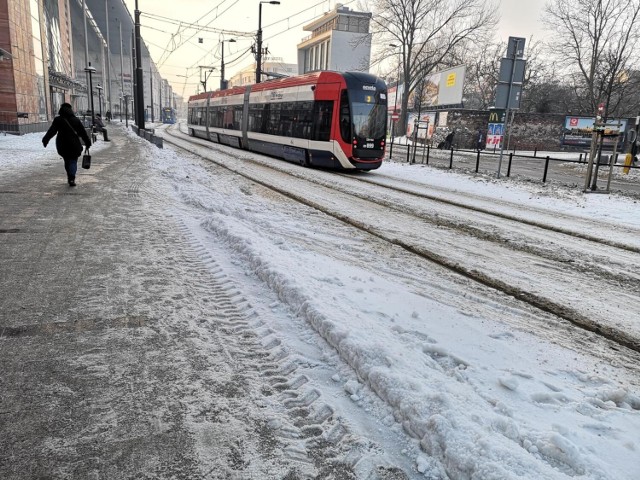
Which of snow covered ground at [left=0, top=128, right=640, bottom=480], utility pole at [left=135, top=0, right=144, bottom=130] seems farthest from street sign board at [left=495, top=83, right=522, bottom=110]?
utility pole at [left=135, top=0, right=144, bottom=130]

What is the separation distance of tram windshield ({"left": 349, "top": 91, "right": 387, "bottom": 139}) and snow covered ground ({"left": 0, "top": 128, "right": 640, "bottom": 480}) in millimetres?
10368

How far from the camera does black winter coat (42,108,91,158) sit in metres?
9.32

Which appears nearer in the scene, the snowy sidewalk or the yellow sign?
the snowy sidewalk

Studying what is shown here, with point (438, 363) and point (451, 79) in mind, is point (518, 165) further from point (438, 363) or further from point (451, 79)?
point (438, 363)

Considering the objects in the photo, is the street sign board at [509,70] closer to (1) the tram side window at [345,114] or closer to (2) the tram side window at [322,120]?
(1) the tram side window at [345,114]

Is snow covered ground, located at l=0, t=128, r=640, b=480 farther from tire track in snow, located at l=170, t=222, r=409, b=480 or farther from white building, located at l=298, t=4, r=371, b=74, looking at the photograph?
white building, located at l=298, t=4, r=371, b=74

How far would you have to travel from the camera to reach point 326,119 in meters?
16.4

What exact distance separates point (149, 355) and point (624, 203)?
12267mm

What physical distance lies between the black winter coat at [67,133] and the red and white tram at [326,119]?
28.8 ft

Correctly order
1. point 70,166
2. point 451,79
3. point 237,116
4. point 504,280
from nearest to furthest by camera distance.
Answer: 1. point 504,280
2. point 70,166
3. point 237,116
4. point 451,79

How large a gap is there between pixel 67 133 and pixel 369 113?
394 inches

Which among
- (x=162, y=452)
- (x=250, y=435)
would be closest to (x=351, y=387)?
(x=250, y=435)

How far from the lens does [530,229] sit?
8195 mm

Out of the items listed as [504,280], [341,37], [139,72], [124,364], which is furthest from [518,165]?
[341,37]
